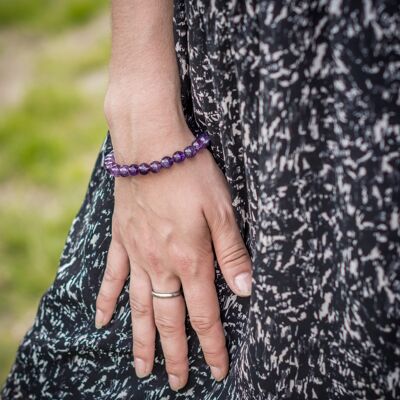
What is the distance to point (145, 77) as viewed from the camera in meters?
0.94

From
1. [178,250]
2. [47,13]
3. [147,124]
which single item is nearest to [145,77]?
[147,124]

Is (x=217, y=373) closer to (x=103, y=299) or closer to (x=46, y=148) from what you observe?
(x=103, y=299)

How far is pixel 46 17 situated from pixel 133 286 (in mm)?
3838

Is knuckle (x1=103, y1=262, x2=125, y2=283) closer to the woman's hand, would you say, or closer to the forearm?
the woman's hand

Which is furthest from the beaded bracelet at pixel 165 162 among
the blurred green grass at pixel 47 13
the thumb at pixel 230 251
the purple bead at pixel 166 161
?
the blurred green grass at pixel 47 13

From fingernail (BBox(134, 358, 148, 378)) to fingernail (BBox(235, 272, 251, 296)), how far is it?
265 mm

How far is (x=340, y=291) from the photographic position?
2.64 ft

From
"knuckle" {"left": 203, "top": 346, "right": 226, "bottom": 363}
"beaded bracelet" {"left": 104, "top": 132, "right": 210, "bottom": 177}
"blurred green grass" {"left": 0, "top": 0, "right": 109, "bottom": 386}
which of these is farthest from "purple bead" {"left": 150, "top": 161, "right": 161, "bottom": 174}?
"blurred green grass" {"left": 0, "top": 0, "right": 109, "bottom": 386}

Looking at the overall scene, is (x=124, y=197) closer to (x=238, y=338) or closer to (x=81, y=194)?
(x=238, y=338)

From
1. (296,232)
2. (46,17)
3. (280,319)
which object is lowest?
(280,319)

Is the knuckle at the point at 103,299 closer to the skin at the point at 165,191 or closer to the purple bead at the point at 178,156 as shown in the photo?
the skin at the point at 165,191

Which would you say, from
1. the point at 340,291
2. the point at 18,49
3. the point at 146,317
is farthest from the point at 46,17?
the point at 340,291

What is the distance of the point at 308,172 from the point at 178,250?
0.28 m

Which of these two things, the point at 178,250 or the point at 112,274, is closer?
the point at 178,250
